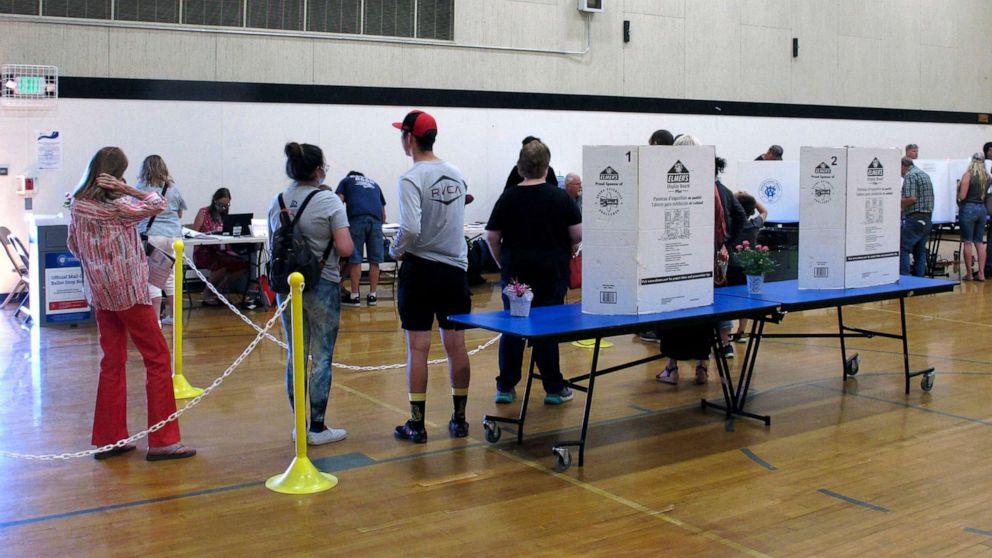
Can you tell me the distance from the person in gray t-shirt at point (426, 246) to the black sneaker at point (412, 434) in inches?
6.7

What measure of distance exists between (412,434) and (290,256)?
1152 millimetres

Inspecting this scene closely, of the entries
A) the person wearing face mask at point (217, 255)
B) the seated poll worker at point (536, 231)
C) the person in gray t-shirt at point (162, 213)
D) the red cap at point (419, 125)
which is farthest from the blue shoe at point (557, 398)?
the person wearing face mask at point (217, 255)

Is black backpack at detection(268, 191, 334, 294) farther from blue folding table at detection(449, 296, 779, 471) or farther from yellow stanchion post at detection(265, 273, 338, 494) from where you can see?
blue folding table at detection(449, 296, 779, 471)

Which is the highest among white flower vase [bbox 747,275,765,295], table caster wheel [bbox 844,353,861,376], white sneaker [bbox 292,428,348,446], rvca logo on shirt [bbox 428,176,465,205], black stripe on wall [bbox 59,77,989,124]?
black stripe on wall [bbox 59,77,989,124]

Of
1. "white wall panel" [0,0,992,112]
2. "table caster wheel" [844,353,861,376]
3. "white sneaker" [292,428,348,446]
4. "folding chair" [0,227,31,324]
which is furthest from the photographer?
"white wall panel" [0,0,992,112]

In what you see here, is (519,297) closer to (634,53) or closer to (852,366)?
(852,366)

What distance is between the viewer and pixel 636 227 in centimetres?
507

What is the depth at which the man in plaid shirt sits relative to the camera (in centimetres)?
1180

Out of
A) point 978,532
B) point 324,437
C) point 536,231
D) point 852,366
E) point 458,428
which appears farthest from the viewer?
point 852,366

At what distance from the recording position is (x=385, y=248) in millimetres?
11727

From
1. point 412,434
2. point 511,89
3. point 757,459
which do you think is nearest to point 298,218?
point 412,434

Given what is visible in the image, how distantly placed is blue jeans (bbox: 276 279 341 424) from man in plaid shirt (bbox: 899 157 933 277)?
8.51 meters

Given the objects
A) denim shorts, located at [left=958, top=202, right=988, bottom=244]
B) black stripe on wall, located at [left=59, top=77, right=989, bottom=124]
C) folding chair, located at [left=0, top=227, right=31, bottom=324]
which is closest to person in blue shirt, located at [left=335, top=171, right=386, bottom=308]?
black stripe on wall, located at [left=59, top=77, right=989, bottom=124]

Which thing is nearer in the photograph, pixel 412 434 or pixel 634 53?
pixel 412 434
